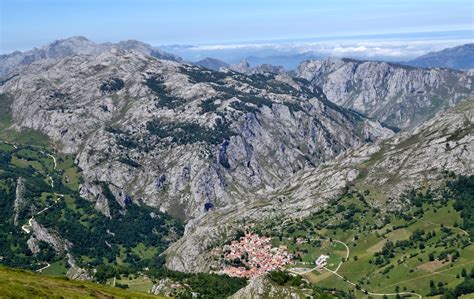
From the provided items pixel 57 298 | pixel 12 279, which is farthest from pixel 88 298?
pixel 12 279

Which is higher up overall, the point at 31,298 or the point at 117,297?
the point at 31,298

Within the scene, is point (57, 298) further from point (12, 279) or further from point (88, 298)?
point (12, 279)

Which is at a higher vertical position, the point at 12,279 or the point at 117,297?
the point at 12,279

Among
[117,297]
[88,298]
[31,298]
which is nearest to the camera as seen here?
[31,298]

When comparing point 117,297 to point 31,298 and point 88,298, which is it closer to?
point 88,298

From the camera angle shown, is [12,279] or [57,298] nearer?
[57,298]

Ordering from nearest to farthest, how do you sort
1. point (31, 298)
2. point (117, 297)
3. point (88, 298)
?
point (31, 298) → point (88, 298) → point (117, 297)

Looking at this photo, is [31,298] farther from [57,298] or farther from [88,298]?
[88,298]

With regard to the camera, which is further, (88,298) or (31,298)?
(88,298)

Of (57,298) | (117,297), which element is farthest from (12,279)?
(117,297)
